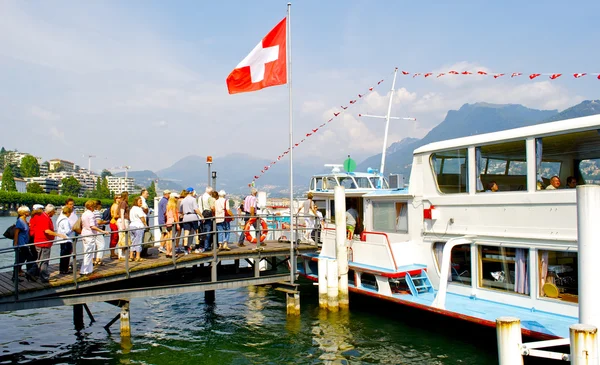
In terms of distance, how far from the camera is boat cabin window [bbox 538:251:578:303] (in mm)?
9656

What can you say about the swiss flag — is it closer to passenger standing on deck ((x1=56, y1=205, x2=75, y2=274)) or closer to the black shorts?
the black shorts

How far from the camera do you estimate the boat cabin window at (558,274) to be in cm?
966

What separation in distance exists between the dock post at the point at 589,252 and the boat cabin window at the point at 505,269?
3473mm

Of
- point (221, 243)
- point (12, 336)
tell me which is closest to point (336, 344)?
point (221, 243)

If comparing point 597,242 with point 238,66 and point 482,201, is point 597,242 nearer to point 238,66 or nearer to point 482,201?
point 482,201

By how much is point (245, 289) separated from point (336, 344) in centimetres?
871

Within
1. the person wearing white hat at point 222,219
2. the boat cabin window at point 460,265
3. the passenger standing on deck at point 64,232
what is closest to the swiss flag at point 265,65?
the person wearing white hat at point 222,219

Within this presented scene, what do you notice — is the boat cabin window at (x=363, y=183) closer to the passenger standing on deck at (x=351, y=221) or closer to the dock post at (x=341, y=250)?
the passenger standing on deck at (x=351, y=221)

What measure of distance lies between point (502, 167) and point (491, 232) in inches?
66.7

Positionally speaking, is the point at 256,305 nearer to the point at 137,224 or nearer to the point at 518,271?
the point at 137,224

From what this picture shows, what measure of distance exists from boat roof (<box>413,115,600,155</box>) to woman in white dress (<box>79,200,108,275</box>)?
904 cm

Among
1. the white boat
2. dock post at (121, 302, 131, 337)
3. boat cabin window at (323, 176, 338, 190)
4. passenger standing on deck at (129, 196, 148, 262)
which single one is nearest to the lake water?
dock post at (121, 302, 131, 337)

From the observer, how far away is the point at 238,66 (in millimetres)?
13812

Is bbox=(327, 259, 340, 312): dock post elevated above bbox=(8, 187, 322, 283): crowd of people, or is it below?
below
